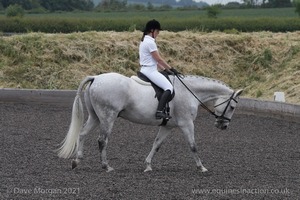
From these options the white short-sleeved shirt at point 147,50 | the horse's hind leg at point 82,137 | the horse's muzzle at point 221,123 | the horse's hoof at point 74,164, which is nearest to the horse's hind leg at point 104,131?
the horse's hind leg at point 82,137

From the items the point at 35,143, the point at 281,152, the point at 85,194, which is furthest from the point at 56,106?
the point at 85,194

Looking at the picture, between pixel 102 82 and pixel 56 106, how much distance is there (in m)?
9.15

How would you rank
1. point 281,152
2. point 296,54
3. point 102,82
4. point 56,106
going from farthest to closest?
point 296,54
point 56,106
point 281,152
point 102,82

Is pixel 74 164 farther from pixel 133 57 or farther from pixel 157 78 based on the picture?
pixel 133 57

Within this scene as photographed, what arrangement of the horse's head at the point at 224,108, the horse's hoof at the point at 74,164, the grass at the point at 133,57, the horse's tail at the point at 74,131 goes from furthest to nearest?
the grass at the point at 133,57
the horse's head at the point at 224,108
the horse's tail at the point at 74,131
the horse's hoof at the point at 74,164

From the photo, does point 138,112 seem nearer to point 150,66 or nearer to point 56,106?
point 150,66

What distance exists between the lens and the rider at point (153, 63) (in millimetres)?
11188

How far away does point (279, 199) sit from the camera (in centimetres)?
880

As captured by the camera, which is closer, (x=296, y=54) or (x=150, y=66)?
(x=150, y=66)

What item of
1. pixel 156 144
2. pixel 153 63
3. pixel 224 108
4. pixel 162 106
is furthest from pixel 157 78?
pixel 224 108

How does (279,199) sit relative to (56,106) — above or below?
above

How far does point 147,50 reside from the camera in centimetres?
1134

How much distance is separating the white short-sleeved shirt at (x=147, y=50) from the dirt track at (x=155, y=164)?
1447 mm

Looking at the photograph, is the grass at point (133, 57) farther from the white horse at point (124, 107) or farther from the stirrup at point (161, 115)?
the stirrup at point (161, 115)
